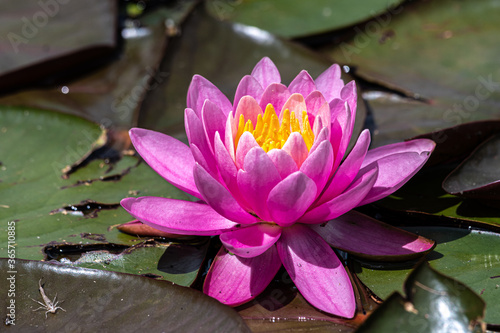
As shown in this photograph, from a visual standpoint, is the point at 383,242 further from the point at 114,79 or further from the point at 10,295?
the point at 114,79

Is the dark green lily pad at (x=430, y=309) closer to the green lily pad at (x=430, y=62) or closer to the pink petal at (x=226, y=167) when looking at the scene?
the pink petal at (x=226, y=167)

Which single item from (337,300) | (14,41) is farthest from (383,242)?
(14,41)

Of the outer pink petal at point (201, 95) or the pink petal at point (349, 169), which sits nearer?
the pink petal at point (349, 169)

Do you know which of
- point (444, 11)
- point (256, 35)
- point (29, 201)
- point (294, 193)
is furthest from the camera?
point (444, 11)

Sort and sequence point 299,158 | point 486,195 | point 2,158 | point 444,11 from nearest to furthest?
point 299,158 < point 486,195 < point 2,158 < point 444,11

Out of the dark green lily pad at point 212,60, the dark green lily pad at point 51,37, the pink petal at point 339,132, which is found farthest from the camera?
the dark green lily pad at point 51,37

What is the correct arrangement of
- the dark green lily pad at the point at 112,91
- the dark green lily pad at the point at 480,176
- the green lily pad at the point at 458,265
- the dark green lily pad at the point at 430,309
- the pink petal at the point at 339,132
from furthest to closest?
1. the dark green lily pad at the point at 112,91
2. the dark green lily pad at the point at 480,176
3. the pink petal at the point at 339,132
4. the green lily pad at the point at 458,265
5. the dark green lily pad at the point at 430,309

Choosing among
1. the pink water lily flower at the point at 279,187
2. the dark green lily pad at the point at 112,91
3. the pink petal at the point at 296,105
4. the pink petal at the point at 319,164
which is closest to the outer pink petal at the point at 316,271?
the pink water lily flower at the point at 279,187

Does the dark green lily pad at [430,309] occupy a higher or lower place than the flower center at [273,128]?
lower
